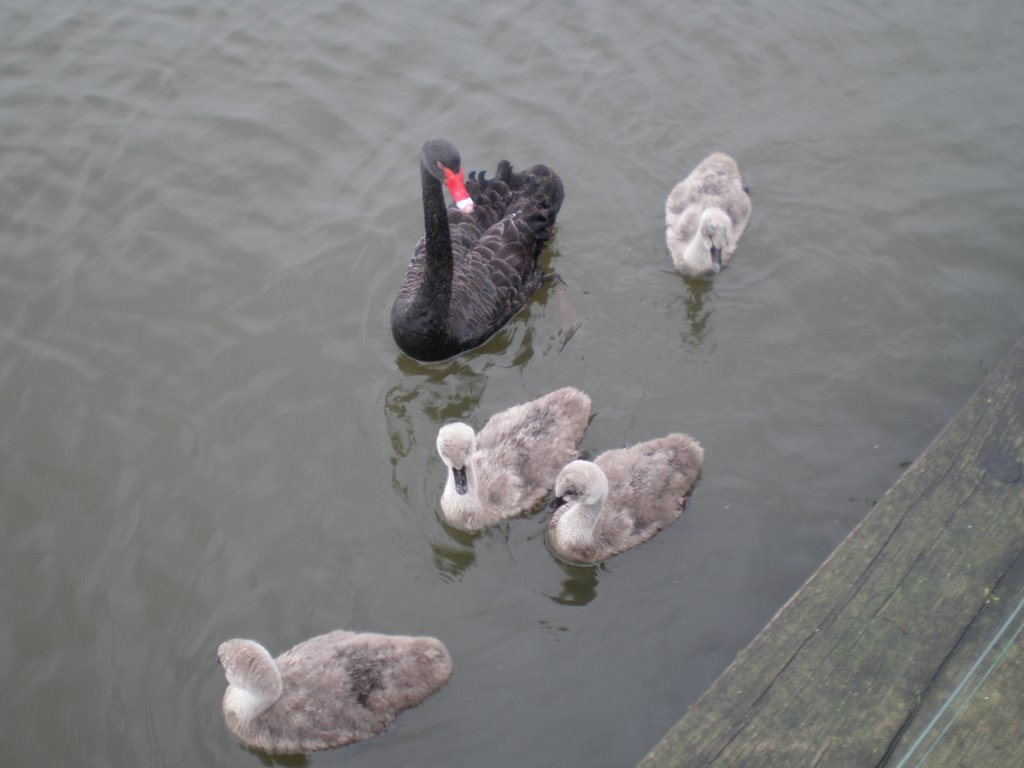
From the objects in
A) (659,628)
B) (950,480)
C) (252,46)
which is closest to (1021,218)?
(950,480)

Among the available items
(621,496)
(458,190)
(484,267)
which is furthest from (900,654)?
(484,267)

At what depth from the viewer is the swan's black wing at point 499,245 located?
6.78m

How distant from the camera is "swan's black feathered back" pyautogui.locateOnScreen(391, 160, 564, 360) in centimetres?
650

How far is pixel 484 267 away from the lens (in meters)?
6.94

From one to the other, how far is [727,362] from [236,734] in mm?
4016

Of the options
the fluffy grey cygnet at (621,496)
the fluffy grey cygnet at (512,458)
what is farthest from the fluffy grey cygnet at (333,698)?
the fluffy grey cygnet at (621,496)

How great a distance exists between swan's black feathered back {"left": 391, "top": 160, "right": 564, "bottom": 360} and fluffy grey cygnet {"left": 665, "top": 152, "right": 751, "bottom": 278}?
987 millimetres

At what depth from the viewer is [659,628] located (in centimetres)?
514

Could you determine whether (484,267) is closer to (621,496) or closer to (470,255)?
(470,255)

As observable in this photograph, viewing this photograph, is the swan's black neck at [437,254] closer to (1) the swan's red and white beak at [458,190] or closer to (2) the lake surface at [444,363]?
(1) the swan's red and white beak at [458,190]

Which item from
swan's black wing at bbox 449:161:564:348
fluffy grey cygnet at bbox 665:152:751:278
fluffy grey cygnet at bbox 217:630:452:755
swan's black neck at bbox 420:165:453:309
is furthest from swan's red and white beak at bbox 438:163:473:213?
fluffy grey cygnet at bbox 217:630:452:755

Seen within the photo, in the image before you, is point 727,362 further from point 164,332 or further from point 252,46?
point 252,46

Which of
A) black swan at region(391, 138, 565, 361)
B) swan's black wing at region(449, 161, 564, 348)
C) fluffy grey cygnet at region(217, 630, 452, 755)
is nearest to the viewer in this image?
fluffy grey cygnet at region(217, 630, 452, 755)

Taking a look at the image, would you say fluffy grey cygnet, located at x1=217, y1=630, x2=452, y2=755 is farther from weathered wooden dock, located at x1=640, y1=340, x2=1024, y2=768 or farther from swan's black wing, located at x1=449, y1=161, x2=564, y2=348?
swan's black wing, located at x1=449, y1=161, x2=564, y2=348
